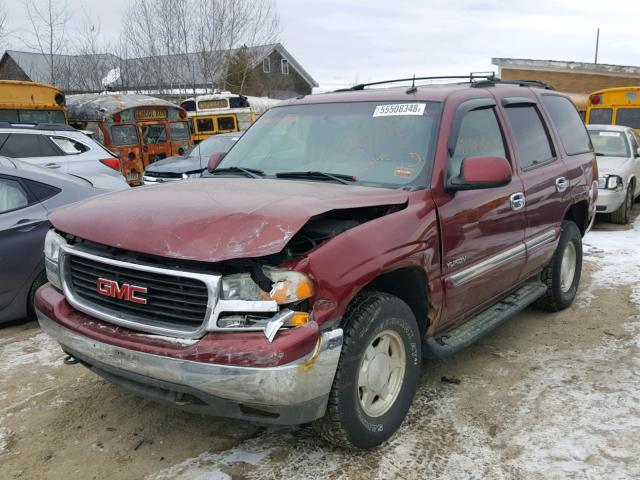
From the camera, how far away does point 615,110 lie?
13.7m

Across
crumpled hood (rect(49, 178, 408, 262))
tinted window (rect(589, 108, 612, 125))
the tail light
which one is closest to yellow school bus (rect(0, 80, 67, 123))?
the tail light

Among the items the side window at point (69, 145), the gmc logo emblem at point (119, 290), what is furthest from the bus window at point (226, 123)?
the gmc logo emblem at point (119, 290)

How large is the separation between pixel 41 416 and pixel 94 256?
135cm

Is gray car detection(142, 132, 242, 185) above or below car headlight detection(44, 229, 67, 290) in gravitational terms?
below

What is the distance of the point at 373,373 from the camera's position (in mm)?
2984

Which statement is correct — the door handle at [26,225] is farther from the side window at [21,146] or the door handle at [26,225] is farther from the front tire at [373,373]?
the side window at [21,146]

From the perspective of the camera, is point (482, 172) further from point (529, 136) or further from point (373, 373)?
point (529, 136)

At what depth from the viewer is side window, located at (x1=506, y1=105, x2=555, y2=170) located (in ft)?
14.2

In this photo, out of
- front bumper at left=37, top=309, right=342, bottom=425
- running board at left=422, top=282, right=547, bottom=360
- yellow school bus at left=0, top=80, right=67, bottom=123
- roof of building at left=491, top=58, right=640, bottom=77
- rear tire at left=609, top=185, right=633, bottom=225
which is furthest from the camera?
roof of building at left=491, top=58, right=640, bottom=77

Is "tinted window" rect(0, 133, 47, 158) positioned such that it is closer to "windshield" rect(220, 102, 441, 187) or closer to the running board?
"windshield" rect(220, 102, 441, 187)

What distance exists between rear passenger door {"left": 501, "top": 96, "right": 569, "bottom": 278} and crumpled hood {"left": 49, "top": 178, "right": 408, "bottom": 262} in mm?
1588

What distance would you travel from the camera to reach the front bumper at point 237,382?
243cm

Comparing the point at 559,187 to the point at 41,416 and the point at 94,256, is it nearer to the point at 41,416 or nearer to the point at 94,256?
the point at 94,256

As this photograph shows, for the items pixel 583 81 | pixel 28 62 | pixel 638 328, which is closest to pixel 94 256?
pixel 638 328
